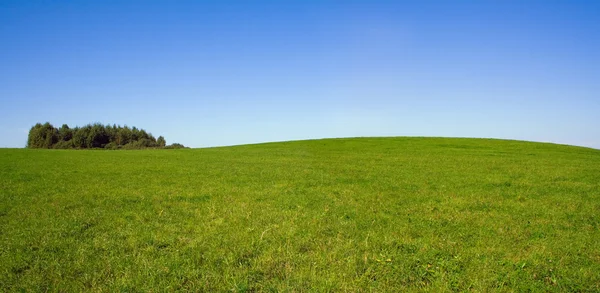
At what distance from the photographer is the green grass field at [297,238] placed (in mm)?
7113

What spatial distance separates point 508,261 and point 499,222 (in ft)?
12.8

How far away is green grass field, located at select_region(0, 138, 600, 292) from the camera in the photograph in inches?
280

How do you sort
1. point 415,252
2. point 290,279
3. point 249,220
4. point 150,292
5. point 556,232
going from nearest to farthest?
point 150,292 → point 290,279 → point 415,252 → point 556,232 → point 249,220

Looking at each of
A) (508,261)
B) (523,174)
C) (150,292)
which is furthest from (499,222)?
(523,174)

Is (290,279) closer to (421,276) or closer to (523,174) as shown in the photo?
(421,276)

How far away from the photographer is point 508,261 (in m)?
8.05

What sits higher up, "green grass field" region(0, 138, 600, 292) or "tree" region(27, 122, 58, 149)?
"tree" region(27, 122, 58, 149)

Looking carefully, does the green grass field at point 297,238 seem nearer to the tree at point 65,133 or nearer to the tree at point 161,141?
the tree at point 65,133

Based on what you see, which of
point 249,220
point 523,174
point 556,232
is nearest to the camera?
point 556,232

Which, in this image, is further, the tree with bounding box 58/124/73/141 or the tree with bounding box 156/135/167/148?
the tree with bounding box 156/135/167/148

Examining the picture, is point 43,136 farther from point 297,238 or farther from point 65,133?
point 297,238

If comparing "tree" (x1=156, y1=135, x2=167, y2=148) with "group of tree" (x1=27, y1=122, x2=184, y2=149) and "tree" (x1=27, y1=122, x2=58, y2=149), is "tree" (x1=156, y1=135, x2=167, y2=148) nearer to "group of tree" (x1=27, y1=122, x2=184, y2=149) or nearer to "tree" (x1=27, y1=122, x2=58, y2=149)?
"group of tree" (x1=27, y1=122, x2=184, y2=149)

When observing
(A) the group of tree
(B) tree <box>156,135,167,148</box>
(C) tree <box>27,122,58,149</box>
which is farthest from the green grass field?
(B) tree <box>156,135,167,148</box>

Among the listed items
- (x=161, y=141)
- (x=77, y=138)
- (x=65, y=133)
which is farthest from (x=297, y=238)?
(x=161, y=141)
